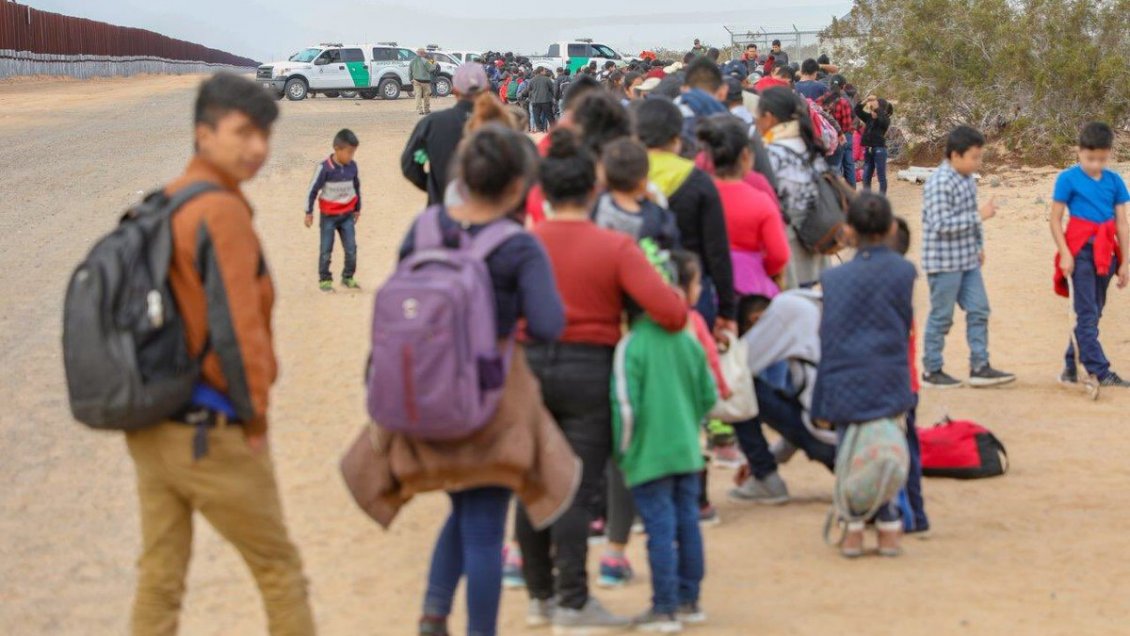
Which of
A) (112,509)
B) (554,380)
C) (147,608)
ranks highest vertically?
(554,380)

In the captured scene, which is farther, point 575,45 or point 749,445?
point 575,45

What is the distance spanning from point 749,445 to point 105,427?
3.65 m

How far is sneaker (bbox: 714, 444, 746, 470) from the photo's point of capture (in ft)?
26.1

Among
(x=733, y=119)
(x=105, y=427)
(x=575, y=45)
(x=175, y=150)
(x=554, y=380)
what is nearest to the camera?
(x=105, y=427)

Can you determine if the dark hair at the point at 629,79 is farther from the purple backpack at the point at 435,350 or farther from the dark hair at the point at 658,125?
the purple backpack at the point at 435,350

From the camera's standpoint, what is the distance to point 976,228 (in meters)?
9.71

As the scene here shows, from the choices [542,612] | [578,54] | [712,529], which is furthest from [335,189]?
[578,54]

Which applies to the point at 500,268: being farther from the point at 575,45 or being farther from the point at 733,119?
the point at 575,45

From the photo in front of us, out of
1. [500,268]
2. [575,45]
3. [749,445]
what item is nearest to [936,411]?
[749,445]

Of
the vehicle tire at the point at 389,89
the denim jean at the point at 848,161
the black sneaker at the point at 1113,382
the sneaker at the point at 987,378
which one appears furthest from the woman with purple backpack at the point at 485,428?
the vehicle tire at the point at 389,89

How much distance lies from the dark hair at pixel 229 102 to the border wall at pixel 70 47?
167ft

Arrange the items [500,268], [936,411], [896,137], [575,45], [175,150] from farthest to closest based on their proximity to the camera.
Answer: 1. [575,45]
2. [175,150]
3. [896,137]
4. [936,411]
5. [500,268]

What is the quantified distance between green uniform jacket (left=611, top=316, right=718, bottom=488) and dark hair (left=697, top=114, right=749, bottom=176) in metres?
1.73

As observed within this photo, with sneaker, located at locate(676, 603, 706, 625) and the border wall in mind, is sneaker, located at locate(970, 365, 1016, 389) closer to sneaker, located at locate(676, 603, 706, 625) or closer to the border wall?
sneaker, located at locate(676, 603, 706, 625)
